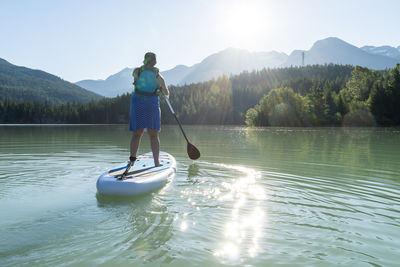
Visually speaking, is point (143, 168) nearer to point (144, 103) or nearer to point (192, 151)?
point (144, 103)

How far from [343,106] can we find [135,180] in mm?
76960

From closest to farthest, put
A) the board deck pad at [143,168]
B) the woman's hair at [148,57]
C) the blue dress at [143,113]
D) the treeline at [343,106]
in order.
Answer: the board deck pad at [143,168], the blue dress at [143,113], the woman's hair at [148,57], the treeline at [343,106]

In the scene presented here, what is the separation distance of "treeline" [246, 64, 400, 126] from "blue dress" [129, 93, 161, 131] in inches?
2755

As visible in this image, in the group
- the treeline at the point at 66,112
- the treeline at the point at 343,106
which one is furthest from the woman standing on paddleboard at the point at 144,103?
the treeline at the point at 66,112

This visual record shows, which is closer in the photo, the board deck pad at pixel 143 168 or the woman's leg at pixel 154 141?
the board deck pad at pixel 143 168

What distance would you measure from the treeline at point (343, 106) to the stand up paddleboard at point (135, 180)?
69.7 meters

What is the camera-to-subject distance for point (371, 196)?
6.29 metres

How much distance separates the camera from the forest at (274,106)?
68.4m

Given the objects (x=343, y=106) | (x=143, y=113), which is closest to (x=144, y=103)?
(x=143, y=113)

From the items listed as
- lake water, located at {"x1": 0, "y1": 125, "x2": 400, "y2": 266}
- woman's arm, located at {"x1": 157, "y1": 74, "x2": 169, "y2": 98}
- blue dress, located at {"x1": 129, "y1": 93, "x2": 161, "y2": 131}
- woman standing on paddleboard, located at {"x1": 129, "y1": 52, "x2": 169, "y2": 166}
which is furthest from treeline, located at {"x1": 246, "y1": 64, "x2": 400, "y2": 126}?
blue dress, located at {"x1": 129, "y1": 93, "x2": 161, "y2": 131}

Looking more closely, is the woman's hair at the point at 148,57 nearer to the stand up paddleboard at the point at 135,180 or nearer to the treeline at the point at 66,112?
the stand up paddleboard at the point at 135,180

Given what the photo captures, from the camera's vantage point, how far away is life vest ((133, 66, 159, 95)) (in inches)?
294

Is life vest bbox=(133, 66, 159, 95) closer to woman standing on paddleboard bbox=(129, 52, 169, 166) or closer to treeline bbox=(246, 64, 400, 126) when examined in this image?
woman standing on paddleboard bbox=(129, 52, 169, 166)

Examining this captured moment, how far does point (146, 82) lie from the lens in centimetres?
750
